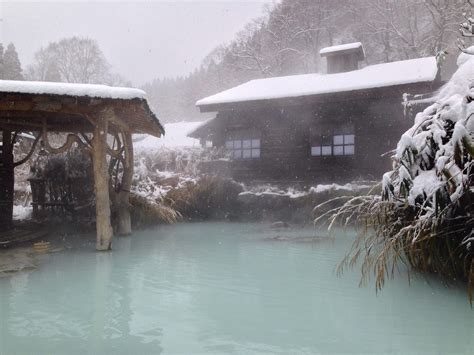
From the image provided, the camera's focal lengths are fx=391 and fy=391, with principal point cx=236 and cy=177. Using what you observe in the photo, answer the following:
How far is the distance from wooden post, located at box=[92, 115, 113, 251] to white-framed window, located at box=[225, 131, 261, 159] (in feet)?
29.8

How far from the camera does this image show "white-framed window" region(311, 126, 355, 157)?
14.0m

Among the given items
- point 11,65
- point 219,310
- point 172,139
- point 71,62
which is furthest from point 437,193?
point 11,65

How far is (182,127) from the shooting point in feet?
118

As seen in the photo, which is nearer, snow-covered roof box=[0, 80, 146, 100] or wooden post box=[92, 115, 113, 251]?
snow-covered roof box=[0, 80, 146, 100]

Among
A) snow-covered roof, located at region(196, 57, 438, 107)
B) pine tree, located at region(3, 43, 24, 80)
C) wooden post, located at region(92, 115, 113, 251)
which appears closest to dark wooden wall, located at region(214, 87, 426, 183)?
snow-covered roof, located at region(196, 57, 438, 107)

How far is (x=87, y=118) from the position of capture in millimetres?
7117

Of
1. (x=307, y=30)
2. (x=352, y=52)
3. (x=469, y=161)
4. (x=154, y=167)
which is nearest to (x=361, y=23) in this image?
(x=307, y=30)

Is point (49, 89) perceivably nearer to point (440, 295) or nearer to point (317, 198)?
point (440, 295)

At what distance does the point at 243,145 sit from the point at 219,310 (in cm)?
1212

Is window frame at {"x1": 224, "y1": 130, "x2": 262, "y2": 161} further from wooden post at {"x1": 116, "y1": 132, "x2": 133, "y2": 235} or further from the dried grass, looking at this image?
the dried grass

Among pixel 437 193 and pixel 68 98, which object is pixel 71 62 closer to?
pixel 68 98

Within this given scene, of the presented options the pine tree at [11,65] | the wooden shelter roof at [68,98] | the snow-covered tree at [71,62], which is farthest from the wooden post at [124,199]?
the snow-covered tree at [71,62]

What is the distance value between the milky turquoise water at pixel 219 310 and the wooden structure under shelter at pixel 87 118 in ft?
5.32

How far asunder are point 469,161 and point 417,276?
6.24 ft
